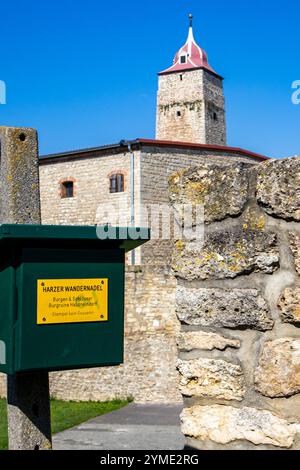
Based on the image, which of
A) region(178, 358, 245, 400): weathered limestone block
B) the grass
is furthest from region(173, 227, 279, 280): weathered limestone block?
the grass

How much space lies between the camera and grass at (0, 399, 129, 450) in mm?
12789

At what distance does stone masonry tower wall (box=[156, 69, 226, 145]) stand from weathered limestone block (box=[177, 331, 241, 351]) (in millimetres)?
36840

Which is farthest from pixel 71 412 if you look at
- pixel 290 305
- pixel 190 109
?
pixel 190 109

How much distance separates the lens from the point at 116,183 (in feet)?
79.6

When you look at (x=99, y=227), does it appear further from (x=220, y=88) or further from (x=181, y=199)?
(x=220, y=88)

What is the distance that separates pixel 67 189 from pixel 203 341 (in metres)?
23.7

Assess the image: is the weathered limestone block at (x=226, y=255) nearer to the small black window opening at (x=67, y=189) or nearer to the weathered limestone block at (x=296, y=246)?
the weathered limestone block at (x=296, y=246)

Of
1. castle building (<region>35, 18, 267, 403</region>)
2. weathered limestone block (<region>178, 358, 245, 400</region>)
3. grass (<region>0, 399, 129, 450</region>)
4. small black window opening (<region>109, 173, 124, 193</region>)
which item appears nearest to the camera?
weathered limestone block (<region>178, 358, 245, 400</region>)

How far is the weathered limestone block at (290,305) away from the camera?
2498 mm

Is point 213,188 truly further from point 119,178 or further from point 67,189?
point 67,189

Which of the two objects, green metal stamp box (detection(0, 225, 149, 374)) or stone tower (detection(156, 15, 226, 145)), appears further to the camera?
stone tower (detection(156, 15, 226, 145))

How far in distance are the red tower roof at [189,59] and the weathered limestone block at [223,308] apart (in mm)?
39726

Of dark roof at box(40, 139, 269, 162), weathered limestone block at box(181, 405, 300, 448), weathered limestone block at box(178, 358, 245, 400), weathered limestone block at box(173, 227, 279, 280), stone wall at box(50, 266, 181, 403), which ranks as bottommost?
stone wall at box(50, 266, 181, 403)

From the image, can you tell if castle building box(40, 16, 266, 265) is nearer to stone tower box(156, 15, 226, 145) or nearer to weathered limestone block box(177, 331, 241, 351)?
stone tower box(156, 15, 226, 145)
